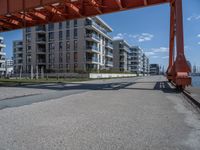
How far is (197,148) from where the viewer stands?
3.97 m

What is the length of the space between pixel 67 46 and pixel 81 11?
38.3 meters

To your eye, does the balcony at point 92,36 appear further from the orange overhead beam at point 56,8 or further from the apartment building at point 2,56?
the apartment building at point 2,56

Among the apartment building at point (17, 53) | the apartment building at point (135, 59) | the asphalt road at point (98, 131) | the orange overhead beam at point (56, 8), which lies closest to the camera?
the asphalt road at point (98, 131)

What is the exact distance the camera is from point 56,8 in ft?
63.6

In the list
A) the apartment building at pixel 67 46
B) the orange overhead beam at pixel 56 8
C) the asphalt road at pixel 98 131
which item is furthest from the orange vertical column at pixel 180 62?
the apartment building at pixel 67 46

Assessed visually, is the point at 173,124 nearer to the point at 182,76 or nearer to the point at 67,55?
the point at 182,76

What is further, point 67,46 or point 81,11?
point 67,46

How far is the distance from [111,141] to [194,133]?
2.05m

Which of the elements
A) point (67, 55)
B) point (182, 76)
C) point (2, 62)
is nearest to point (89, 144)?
point (182, 76)

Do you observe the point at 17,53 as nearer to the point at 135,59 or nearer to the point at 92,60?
the point at 92,60

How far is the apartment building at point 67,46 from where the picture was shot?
2194 inches

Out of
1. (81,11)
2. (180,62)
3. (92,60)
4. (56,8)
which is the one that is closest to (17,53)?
(92,60)

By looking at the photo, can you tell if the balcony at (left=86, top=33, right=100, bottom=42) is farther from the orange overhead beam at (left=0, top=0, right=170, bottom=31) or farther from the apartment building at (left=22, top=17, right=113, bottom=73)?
the orange overhead beam at (left=0, top=0, right=170, bottom=31)

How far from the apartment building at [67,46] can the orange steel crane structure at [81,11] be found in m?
29.8
